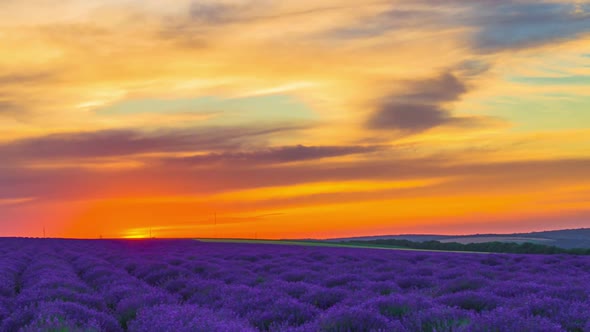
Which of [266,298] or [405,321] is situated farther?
[266,298]

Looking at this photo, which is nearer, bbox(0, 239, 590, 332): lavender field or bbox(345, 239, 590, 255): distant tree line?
bbox(0, 239, 590, 332): lavender field

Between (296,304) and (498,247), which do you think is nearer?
(296,304)

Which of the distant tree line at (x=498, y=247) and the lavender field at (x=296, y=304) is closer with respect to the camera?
the lavender field at (x=296, y=304)

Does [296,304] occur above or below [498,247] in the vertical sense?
above

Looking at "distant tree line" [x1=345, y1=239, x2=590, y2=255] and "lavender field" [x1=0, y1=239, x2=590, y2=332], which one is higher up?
"lavender field" [x1=0, y1=239, x2=590, y2=332]

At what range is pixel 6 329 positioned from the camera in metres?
8.30

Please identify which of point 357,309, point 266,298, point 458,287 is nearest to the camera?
point 357,309

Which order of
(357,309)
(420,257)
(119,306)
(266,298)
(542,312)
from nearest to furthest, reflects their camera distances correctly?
(357,309) < (542,312) < (266,298) < (119,306) < (420,257)

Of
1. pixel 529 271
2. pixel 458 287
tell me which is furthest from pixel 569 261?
pixel 458 287

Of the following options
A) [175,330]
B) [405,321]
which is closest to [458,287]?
[405,321]

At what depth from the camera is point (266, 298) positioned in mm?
9766

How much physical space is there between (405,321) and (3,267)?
1396 cm

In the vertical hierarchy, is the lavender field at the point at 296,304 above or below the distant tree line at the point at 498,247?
above

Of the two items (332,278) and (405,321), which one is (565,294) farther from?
(332,278)
